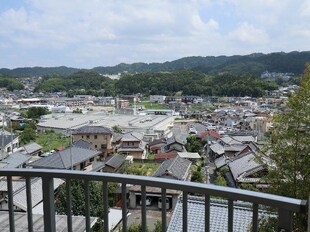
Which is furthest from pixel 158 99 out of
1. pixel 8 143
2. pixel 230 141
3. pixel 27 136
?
pixel 8 143

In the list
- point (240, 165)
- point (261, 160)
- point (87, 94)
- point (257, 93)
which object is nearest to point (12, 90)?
point (87, 94)

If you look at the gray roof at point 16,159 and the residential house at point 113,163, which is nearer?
the gray roof at point 16,159

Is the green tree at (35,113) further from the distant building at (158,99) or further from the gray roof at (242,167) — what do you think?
the gray roof at (242,167)

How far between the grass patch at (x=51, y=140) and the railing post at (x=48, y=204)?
17.4 meters

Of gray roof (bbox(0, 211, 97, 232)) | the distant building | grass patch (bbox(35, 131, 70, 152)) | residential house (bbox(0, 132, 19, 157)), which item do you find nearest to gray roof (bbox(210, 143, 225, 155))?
grass patch (bbox(35, 131, 70, 152))

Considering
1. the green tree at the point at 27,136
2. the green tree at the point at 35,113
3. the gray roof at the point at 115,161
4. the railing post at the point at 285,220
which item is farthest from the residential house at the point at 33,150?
the railing post at the point at 285,220

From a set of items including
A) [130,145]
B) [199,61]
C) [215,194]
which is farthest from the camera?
[199,61]

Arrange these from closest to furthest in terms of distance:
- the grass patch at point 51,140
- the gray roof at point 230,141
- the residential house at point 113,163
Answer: the residential house at point 113,163
the gray roof at point 230,141
the grass patch at point 51,140

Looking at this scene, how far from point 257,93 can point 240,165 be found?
37.2 meters

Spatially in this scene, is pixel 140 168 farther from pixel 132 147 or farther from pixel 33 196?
pixel 33 196

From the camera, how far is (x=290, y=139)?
10.3ft

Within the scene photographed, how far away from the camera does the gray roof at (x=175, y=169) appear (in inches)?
409

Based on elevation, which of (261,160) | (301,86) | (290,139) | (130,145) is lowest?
(130,145)

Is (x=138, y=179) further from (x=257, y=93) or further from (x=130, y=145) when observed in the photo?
(x=257, y=93)
